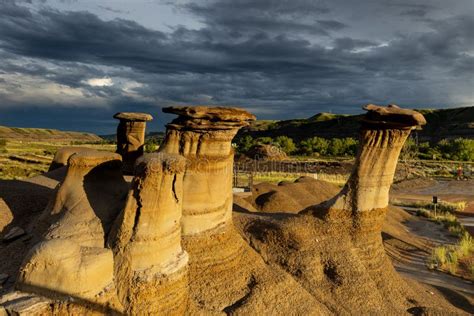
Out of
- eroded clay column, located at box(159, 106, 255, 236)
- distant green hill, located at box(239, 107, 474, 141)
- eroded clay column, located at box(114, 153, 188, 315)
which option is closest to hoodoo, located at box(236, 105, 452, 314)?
eroded clay column, located at box(159, 106, 255, 236)

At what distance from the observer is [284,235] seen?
34.1ft

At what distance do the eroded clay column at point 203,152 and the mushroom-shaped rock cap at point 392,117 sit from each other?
3513 mm

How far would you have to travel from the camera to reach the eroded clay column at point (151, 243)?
6219 mm

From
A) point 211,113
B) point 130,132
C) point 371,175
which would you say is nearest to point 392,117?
point 371,175

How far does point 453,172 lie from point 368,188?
145ft

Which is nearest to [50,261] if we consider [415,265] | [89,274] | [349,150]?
[89,274]

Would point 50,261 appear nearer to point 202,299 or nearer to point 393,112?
point 202,299

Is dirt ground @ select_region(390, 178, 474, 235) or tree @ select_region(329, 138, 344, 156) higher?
tree @ select_region(329, 138, 344, 156)

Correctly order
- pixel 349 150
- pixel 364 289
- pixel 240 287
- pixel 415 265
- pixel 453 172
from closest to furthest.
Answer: pixel 240 287, pixel 364 289, pixel 415 265, pixel 453 172, pixel 349 150

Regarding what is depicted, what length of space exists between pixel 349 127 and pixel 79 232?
9397cm

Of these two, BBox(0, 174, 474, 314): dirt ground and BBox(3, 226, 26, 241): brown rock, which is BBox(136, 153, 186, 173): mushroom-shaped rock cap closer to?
BBox(0, 174, 474, 314): dirt ground

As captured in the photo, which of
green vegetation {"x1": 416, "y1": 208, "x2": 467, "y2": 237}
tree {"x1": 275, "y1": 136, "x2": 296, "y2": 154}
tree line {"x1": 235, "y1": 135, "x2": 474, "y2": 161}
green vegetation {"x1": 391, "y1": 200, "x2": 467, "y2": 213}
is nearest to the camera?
green vegetation {"x1": 416, "y1": 208, "x2": 467, "y2": 237}

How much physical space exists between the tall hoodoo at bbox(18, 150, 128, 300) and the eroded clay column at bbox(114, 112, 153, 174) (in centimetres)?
824

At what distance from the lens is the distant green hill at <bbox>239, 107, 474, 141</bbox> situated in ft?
272
